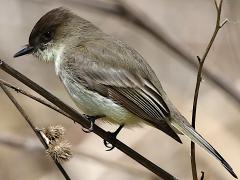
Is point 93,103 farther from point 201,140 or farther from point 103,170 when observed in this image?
point 103,170

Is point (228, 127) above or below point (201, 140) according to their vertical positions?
below

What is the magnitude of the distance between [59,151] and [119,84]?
1.01 metres

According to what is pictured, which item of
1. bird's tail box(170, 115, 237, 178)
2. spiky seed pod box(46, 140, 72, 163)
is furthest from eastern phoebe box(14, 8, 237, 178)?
spiky seed pod box(46, 140, 72, 163)

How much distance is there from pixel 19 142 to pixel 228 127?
8.74ft

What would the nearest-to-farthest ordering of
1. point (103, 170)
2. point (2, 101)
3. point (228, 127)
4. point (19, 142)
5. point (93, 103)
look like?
point (93, 103) → point (19, 142) → point (103, 170) → point (228, 127) → point (2, 101)

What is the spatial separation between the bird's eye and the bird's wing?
341 mm

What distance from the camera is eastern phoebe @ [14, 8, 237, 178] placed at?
3869mm

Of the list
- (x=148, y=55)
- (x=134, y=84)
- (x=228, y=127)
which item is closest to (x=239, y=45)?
(x=228, y=127)

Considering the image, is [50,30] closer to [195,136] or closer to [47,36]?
[47,36]

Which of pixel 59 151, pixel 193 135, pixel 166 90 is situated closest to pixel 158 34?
pixel 193 135

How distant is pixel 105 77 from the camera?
A: 409 cm

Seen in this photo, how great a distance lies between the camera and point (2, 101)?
7.29 m

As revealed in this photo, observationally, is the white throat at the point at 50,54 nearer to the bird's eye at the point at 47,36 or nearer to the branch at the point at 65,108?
the bird's eye at the point at 47,36

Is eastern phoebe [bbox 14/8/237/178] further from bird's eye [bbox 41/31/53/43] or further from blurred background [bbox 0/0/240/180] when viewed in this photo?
blurred background [bbox 0/0/240/180]
